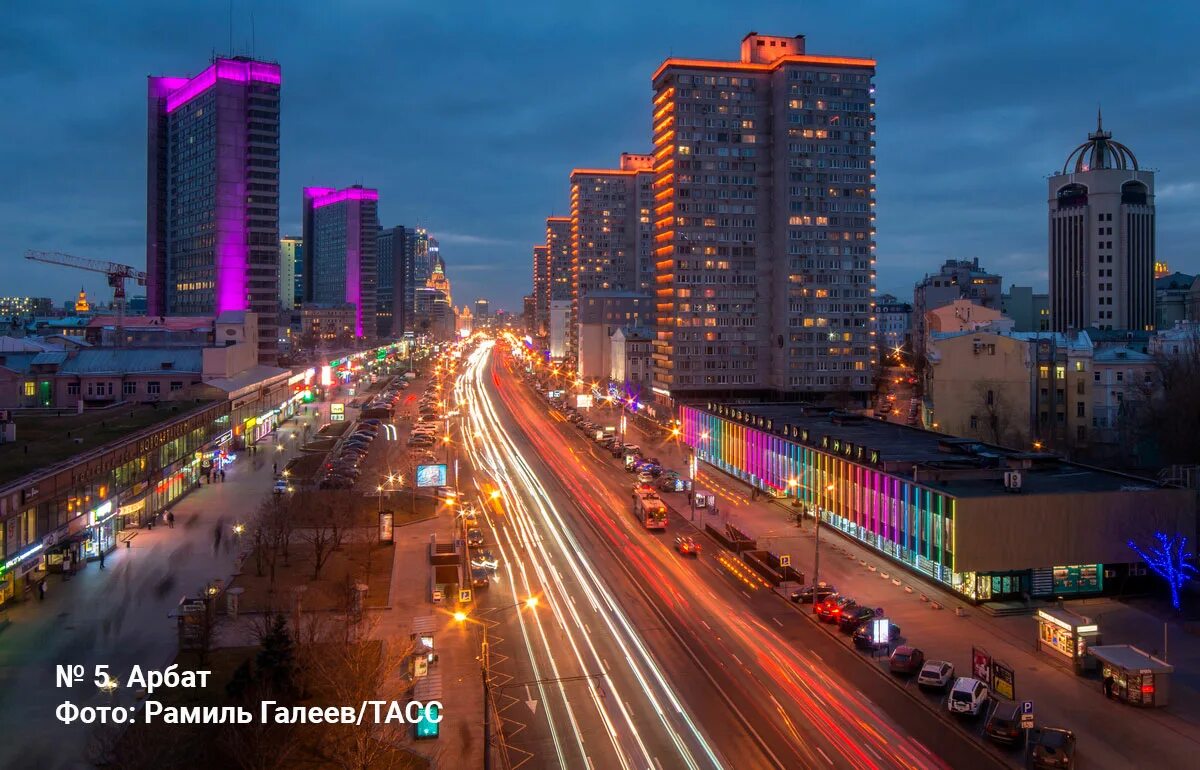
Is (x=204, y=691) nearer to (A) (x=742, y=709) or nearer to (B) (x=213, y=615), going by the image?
(B) (x=213, y=615)

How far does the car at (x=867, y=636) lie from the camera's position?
32781mm

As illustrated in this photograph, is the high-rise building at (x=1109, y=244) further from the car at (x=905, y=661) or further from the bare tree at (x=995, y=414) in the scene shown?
the car at (x=905, y=661)

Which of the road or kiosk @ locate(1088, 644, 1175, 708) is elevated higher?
kiosk @ locate(1088, 644, 1175, 708)

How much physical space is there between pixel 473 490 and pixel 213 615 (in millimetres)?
33620

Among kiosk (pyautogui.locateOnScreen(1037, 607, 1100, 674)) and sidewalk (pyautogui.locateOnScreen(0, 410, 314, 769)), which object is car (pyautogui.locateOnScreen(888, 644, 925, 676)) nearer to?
kiosk (pyautogui.locateOnScreen(1037, 607, 1100, 674))

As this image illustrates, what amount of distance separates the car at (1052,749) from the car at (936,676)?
439 centimetres

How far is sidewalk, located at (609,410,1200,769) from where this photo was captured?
25.7m

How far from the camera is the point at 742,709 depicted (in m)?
27.7

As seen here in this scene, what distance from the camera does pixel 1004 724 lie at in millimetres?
25234

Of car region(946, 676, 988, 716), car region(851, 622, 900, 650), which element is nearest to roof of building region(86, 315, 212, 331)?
car region(851, 622, 900, 650)

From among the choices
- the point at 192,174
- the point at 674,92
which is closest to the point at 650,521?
the point at 674,92

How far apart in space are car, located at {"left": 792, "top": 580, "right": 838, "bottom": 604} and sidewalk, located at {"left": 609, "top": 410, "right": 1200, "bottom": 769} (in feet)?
5.49

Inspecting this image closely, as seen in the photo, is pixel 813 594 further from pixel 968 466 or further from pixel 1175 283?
pixel 1175 283

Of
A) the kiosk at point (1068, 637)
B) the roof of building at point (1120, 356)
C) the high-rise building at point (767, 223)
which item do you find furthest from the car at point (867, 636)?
the high-rise building at point (767, 223)
